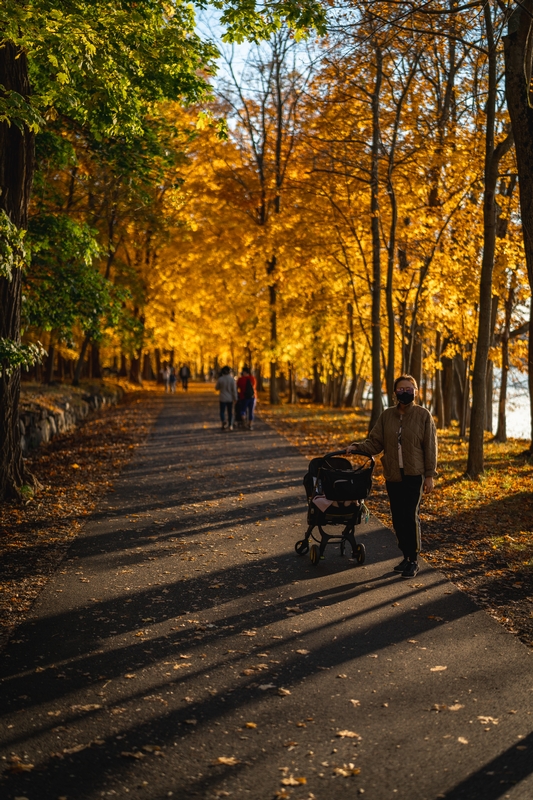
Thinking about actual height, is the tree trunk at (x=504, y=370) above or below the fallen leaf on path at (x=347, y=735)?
above

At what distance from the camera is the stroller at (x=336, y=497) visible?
27.3ft

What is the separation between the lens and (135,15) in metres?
9.38

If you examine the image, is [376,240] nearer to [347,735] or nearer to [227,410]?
[227,410]

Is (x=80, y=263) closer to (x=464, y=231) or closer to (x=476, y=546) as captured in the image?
(x=476, y=546)

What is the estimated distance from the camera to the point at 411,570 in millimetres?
7980

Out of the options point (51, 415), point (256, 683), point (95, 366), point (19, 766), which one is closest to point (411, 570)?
point (256, 683)

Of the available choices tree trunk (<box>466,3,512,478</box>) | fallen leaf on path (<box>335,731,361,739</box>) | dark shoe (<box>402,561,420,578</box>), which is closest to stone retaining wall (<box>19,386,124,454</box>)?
tree trunk (<box>466,3,512,478</box>)

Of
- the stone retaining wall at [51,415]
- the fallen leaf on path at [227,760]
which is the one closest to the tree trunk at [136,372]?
the stone retaining wall at [51,415]

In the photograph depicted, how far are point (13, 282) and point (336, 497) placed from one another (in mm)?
6183

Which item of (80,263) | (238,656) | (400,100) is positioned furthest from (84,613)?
(400,100)

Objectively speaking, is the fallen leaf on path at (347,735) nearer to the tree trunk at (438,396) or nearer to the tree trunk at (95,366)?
the tree trunk at (438,396)

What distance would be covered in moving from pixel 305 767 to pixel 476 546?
18.8 feet

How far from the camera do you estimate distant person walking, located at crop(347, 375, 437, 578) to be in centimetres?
800

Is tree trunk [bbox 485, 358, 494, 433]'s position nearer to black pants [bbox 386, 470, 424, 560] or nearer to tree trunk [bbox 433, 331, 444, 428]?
tree trunk [bbox 433, 331, 444, 428]
